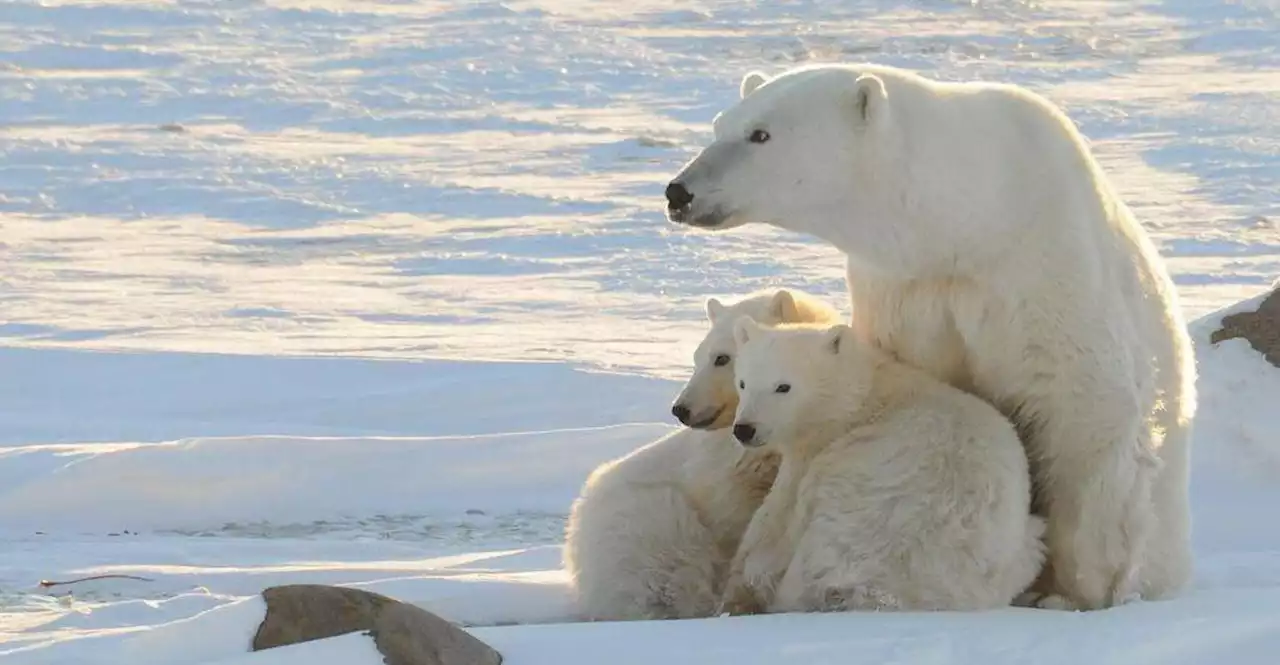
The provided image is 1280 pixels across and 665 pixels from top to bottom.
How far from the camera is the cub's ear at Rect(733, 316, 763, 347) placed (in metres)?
4.95

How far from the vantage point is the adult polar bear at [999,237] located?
15.0 ft

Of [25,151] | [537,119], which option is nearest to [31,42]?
[25,151]

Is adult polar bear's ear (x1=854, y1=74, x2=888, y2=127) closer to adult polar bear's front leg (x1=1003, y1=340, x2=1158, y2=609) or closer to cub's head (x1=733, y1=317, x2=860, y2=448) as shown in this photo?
cub's head (x1=733, y1=317, x2=860, y2=448)

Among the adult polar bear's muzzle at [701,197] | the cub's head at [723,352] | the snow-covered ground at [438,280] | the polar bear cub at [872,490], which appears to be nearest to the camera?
the polar bear cub at [872,490]

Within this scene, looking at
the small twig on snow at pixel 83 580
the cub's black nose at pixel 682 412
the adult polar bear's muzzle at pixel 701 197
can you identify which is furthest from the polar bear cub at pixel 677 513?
the small twig on snow at pixel 83 580

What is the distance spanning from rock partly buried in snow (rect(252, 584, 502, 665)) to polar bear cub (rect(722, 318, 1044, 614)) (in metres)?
0.91

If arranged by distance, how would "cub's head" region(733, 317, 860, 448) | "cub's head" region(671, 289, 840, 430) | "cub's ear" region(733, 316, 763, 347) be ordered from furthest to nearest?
"cub's head" region(671, 289, 840, 430) < "cub's ear" region(733, 316, 763, 347) < "cub's head" region(733, 317, 860, 448)

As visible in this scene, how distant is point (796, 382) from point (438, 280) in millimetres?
8420

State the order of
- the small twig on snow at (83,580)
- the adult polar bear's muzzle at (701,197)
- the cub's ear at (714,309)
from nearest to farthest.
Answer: the adult polar bear's muzzle at (701,197) → the cub's ear at (714,309) → the small twig on snow at (83,580)

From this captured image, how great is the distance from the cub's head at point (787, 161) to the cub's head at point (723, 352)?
60 cm

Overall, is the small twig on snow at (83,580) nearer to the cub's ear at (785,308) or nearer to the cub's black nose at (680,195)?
the cub's ear at (785,308)

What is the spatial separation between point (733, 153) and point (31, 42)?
16883 mm

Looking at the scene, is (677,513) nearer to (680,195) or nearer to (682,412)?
A: (682,412)

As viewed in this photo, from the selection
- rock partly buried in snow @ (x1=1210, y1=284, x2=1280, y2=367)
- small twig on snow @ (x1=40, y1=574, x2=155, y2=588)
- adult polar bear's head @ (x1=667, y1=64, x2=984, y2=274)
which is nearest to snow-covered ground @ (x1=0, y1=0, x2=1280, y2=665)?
small twig on snow @ (x1=40, y1=574, x2=155, y2=588)
